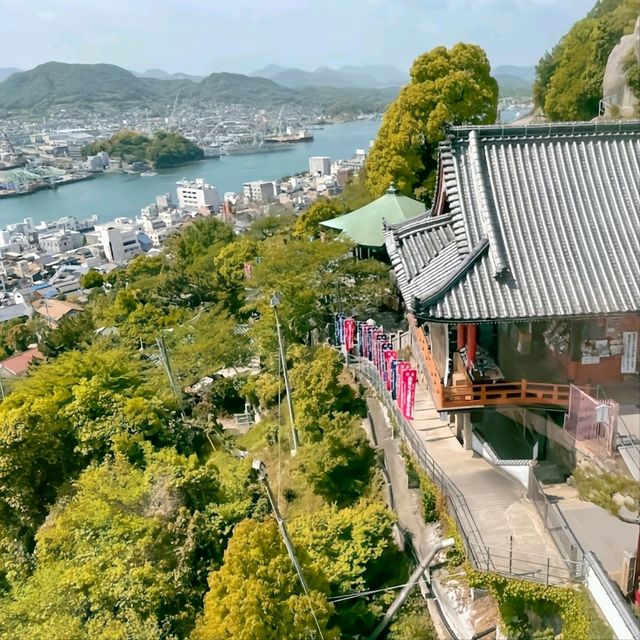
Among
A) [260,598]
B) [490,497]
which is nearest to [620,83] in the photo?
[490,497]

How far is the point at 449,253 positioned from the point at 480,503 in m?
4.94

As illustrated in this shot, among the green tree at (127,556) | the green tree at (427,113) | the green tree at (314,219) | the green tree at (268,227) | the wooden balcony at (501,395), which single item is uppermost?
the green tree at (427,113)

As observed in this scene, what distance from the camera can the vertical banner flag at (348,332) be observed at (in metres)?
18.6

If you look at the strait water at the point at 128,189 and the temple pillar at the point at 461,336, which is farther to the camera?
the strait water at the point at 128,189

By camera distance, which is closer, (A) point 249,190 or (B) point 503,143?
(B) point 503,143

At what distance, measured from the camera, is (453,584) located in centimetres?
1138

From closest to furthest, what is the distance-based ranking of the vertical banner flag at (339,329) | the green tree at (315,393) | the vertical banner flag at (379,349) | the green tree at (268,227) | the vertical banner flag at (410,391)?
the vertical banner flag at (410,391) < the green tree at (315,393) < the vertical banner flag at (379,349) < the vertical banner flag at (339,329) < the green tree at (268,227)

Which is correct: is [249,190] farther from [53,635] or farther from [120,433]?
[53,635]

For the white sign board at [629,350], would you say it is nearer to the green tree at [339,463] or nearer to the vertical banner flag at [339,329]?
the green tree at [339,463]

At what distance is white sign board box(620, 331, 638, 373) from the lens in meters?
11.0

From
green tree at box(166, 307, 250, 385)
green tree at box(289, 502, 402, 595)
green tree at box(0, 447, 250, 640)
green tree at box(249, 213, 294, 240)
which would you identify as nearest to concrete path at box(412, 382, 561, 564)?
green tree at box(289, 502, 402, 595)

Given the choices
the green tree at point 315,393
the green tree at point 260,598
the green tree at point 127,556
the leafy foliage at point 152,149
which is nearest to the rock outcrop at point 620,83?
the green tree at point 315,393

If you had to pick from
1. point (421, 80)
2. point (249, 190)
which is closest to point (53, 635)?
point (421, 80)

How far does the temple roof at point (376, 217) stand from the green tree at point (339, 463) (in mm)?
8455
